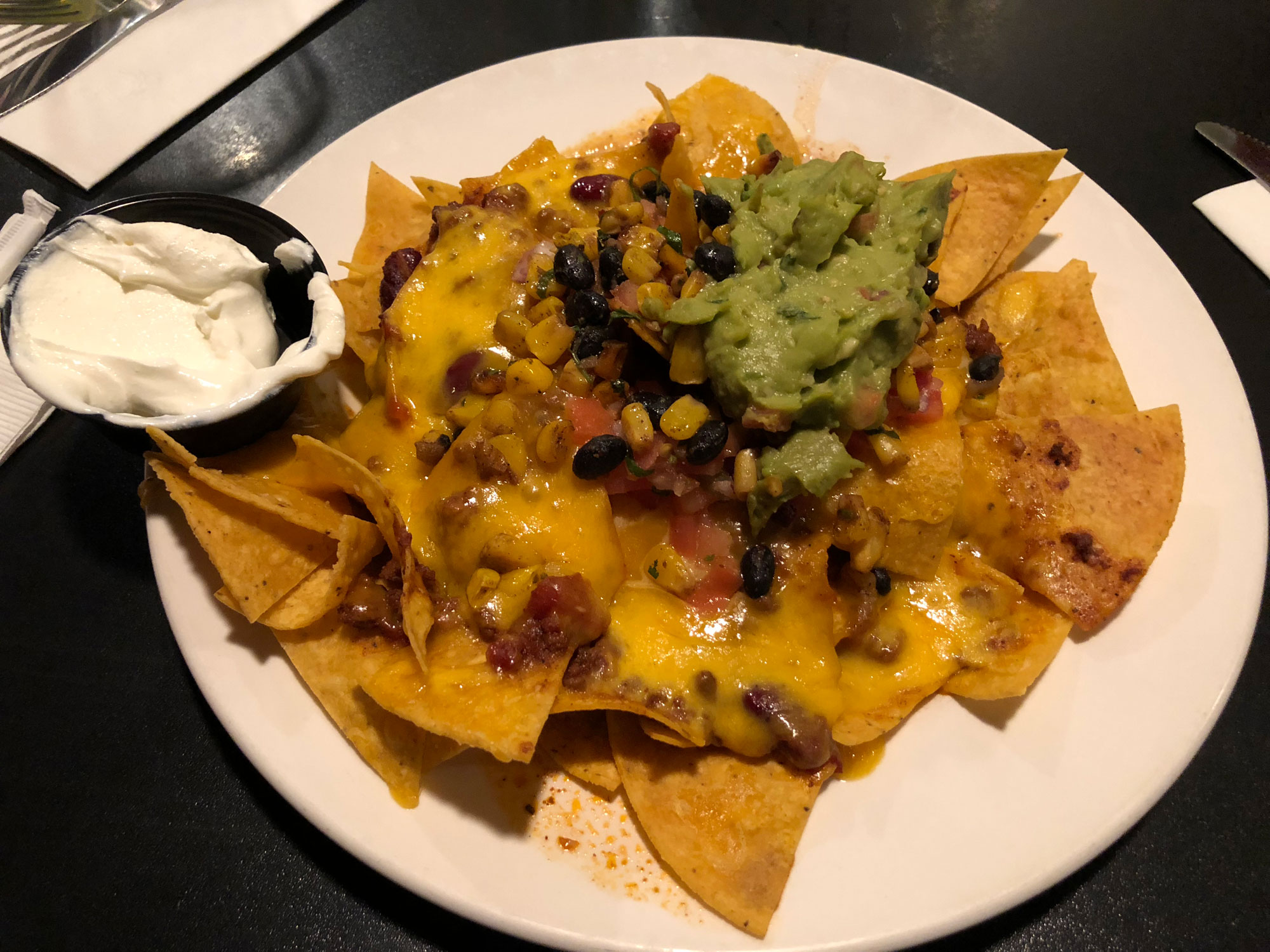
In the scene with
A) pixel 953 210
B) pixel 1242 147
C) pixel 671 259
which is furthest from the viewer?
pixel 1242 147

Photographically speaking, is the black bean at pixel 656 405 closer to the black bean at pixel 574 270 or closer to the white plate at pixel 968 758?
the black bean at pixel 574 270

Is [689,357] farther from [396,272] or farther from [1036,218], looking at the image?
[1036,218]

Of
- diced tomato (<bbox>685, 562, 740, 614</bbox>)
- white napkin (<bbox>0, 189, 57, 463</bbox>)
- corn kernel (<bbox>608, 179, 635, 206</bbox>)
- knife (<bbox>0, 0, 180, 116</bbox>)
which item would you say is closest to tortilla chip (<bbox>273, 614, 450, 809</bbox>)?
diced tomato (<bbox>685, 562, 740, 614</bbox>)

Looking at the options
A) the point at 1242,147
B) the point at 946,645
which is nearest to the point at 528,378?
the point at 946,645

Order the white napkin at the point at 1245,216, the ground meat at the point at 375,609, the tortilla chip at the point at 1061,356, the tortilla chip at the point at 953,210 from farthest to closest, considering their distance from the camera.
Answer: the white napkin at the point at 1245,216
the tortilla chip at the point at 953,210
the tortilla chip at the point at 1061,356
the ground meat at the point at 375,609

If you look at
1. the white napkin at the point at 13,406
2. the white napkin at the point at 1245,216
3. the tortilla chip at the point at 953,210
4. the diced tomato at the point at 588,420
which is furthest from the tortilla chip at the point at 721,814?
the white napkin at the point at 1245,216
